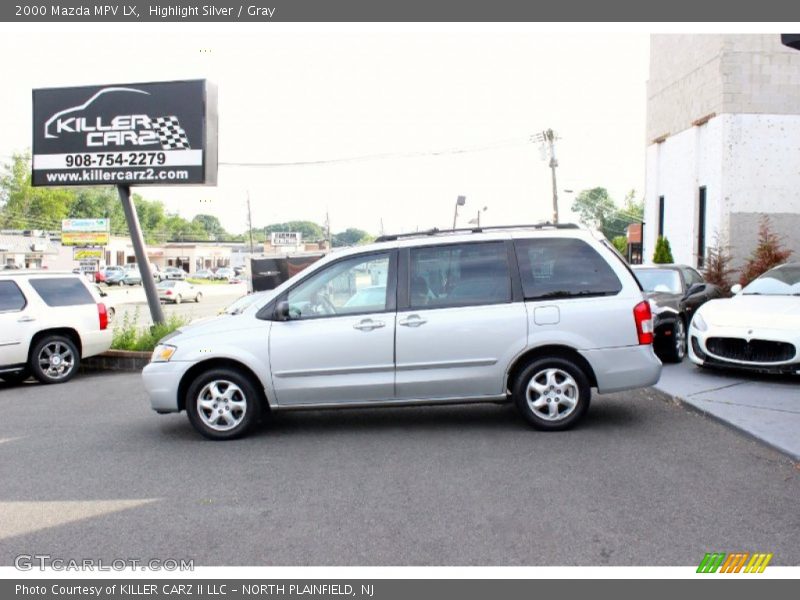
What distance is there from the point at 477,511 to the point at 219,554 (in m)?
1.67

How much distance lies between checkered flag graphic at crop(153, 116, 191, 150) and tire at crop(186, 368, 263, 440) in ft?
25.0

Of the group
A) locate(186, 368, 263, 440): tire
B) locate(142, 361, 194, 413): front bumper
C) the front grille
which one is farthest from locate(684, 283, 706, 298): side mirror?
locate(142, 361, 194, 413): front bumper

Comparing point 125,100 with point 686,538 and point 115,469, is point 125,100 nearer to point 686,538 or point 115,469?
point 115,469

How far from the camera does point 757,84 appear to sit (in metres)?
17.8

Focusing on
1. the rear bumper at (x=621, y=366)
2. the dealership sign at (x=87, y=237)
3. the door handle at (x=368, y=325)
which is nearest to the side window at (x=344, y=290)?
the door handle at (x=368, y=325)

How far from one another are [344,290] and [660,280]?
7249mm

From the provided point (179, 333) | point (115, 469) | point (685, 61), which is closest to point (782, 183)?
point (685, 61)

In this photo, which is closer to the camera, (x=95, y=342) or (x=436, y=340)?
(x=436, y=340)

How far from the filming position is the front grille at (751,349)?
9000mm

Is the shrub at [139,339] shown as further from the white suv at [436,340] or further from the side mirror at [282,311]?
the side mirror at [282,311]

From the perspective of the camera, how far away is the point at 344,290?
7.41 meters

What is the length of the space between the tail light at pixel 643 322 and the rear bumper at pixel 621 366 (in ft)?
0.24

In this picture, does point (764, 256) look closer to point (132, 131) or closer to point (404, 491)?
point (132, 131)
